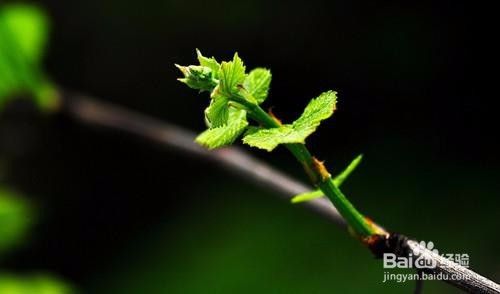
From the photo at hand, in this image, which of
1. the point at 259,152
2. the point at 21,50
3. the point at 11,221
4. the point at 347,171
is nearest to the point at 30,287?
the point at 11,221

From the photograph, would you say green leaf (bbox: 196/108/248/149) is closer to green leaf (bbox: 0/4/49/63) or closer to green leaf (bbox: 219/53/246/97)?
green leaf (bbox: 219/53/246/97)

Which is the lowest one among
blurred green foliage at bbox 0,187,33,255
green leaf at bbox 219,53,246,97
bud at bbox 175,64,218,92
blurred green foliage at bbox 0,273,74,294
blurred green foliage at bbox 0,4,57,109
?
bud at bbox 175,64,218,92

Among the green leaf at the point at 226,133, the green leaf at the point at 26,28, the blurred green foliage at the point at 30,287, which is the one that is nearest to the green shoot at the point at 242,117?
the green leaf at the point at 226,133

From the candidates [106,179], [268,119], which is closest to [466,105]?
[106,179]

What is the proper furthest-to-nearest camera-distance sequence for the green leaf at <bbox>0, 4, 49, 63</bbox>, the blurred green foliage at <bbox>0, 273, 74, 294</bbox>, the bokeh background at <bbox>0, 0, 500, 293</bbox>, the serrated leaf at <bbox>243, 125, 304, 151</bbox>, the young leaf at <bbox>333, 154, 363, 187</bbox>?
the bokeh background at <bbox>0, 0, 500, 293</bbox>
the green leaf at <bbox>0, 4, 49, 63</bbox>
the blurred green foliage at <bbox>0, 273, 74, 294</bbox>
the young leaf at <bbox>333, 154, 363, 187</bbox>
the serrated leaf at <bbox>243, 125, 304, 151</bbox>

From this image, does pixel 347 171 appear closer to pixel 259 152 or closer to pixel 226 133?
pixel 226 133

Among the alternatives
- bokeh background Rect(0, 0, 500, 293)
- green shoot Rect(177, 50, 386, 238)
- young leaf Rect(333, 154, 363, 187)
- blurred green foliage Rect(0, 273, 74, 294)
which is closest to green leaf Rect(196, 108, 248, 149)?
green shoot Rect(177, 50, 386, 238)

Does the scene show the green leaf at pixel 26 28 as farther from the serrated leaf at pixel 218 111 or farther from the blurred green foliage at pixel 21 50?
the serrated leaf at pixel 218 111

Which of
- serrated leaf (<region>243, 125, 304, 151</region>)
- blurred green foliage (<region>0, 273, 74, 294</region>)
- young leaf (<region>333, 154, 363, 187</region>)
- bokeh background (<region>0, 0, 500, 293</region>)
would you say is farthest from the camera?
bokeh background (<region>0, 0, 500, 293</region>)
